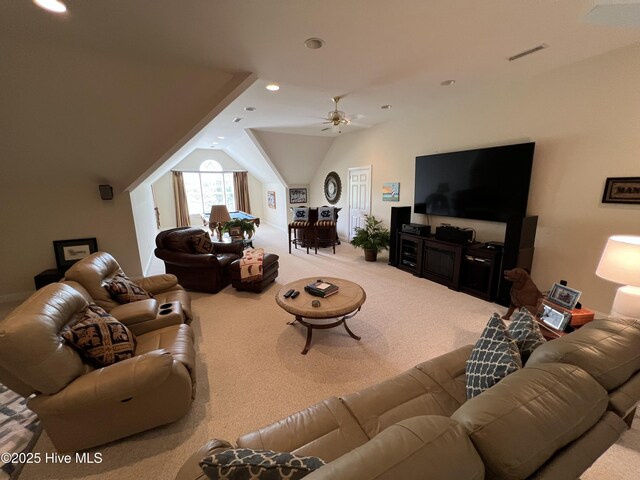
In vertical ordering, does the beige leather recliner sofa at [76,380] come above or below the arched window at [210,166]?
below

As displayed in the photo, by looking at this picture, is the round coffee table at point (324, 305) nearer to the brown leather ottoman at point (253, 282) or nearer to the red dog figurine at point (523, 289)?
the brown leather ottoman at point (253, 282)

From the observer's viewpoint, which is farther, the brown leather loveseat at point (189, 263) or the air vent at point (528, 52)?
the brown leather loveseat at point (189, 263)

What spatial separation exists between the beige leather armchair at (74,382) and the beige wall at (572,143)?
417cm

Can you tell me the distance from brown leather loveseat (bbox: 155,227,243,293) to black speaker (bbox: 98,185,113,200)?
3.28ft

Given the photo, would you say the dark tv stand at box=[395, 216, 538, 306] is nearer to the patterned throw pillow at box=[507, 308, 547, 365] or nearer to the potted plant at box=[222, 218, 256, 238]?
the patterned throw pillow at box=[507, 308, 547, 365]

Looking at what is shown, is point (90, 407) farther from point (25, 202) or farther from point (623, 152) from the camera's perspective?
point (623, 152)

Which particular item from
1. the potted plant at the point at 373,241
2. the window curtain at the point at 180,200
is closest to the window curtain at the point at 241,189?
the window curtain at the point at 180,200

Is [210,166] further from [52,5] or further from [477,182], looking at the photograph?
[477,182]

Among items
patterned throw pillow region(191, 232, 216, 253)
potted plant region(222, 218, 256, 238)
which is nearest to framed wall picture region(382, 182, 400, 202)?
potted plant region(222, 218, 256, 238)

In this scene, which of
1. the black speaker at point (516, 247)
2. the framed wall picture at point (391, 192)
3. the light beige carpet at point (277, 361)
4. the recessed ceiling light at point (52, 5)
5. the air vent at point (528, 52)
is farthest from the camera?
the framed wall picture at point (391, 192)

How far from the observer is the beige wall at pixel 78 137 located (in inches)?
98.4

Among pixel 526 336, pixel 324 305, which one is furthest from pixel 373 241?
pixel 526 336

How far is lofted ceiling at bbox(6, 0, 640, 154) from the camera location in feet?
6.07

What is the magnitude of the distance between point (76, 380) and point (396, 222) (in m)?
4.67
